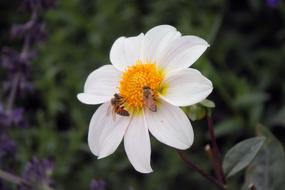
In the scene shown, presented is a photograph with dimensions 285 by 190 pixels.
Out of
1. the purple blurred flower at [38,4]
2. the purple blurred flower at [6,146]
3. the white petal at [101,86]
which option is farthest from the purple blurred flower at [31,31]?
the white petal at [101,86]

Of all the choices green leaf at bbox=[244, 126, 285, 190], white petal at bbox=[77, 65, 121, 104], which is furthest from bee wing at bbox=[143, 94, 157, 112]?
green leaf at bbox=[244, 126, 285, 190]

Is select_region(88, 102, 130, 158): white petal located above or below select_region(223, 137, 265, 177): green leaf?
above

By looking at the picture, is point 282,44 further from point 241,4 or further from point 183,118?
point 183,118

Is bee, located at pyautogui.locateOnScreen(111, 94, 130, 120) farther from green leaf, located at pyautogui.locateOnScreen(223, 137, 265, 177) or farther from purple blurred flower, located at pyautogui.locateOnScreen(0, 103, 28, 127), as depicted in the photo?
purple blurred flower, located at pyautogui.locateOnScreen(0, 103, 28, 127)

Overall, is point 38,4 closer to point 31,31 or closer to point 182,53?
point 31,31

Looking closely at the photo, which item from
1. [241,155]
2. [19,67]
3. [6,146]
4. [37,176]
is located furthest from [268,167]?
[19,67]

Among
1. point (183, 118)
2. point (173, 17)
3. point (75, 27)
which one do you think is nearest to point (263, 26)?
point (173, 17)
